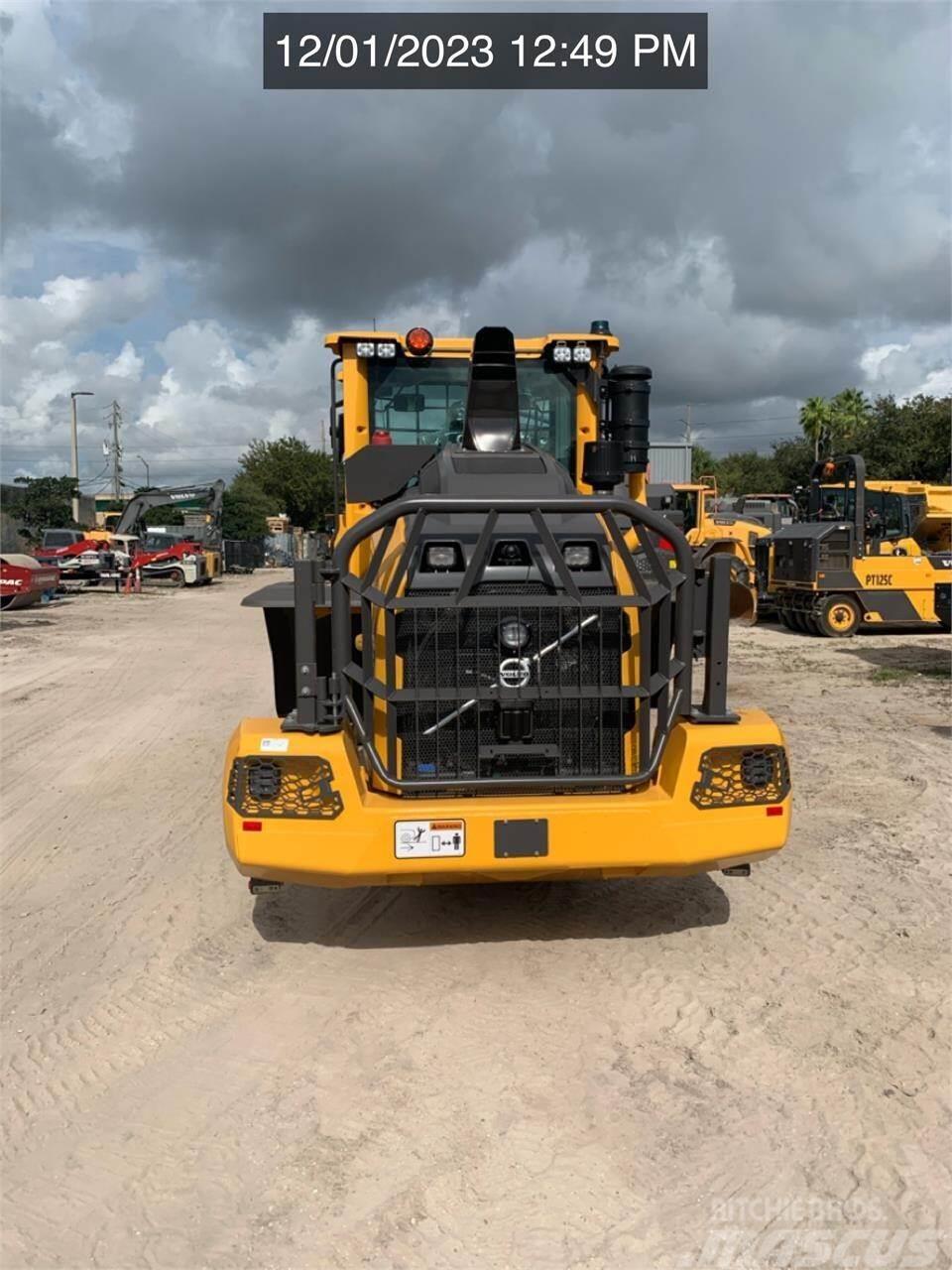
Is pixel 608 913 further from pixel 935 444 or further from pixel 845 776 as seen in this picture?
pixel 935 444

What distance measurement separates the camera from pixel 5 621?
18.4 m

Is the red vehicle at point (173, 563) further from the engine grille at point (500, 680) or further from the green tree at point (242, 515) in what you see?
the engine grille at point (500, 680)

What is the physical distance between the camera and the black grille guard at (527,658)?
3.63 meters

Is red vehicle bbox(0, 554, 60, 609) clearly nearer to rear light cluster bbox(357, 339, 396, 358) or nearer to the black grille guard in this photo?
rear light cluster bbox(357, 339, 396, 358)

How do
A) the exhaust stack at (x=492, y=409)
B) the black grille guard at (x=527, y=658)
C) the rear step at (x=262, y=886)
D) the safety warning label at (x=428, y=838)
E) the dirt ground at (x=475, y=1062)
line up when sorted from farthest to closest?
the exhaust stack at (x=492, y=409)
the rear step at (x=262, y=886)
the black grille guard at (x=527, y=658)
the safety warning label at (x=428, y=838)
the dirt ground at (x=475, y=1062)

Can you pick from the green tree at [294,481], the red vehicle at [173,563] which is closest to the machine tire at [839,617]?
the red vehicle at [173,563]

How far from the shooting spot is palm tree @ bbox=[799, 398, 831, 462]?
60.3 meters

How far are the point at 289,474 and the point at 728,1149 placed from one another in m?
64.6

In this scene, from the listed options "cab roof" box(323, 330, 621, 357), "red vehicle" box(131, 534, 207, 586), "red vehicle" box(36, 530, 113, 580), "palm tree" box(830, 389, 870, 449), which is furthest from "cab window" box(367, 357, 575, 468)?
"palm tree" box(830, 389, 870, 449)

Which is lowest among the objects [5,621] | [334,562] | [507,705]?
[5,621]

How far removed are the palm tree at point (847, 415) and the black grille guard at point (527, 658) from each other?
2204 inches

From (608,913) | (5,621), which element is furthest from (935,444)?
(608,913)

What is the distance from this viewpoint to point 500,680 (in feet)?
12.2

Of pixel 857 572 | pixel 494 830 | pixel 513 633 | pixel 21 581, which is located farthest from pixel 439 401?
pixel 21 581
